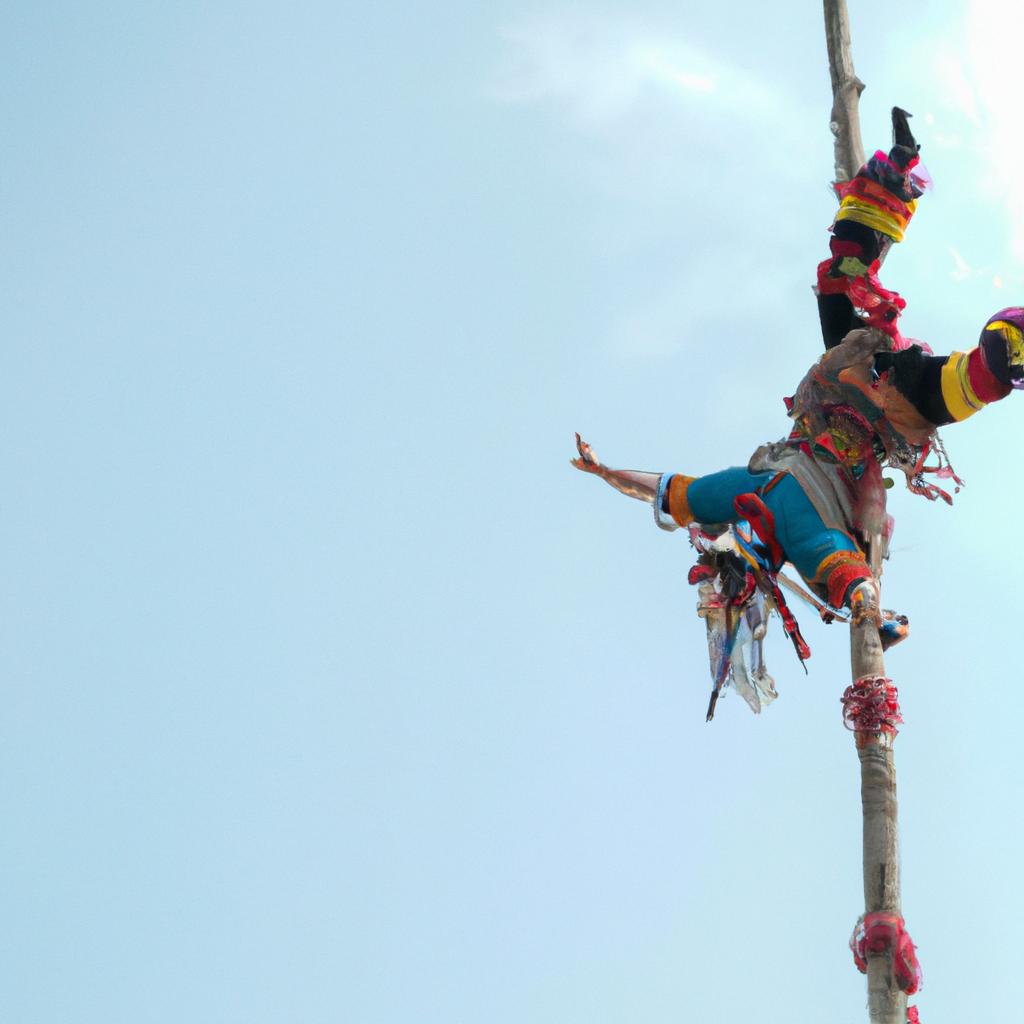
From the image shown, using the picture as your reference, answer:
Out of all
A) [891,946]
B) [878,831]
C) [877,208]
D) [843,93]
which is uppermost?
[843,93]

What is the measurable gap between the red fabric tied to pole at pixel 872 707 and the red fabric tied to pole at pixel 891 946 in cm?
89

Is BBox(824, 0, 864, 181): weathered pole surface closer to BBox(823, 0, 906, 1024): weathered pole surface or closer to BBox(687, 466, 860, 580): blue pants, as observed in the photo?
BBox(687, 466, 860, 580): blue pants

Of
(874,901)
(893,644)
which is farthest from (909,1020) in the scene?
(893,644)

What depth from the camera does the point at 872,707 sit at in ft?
28.7

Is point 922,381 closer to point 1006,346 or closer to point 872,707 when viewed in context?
point 1006,346

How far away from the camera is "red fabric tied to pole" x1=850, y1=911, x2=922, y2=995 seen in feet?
26.8

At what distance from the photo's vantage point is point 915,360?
31.0 ft

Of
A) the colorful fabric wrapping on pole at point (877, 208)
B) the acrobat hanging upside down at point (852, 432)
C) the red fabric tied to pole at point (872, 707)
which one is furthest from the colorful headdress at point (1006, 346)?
the red fabric tied to pole at point (872, 707)

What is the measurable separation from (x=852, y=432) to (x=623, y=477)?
4.50 feet

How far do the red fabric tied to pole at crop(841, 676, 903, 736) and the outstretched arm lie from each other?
6.06ft

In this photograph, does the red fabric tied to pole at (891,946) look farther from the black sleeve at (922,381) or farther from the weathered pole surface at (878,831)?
the black sleeve at (922,381)

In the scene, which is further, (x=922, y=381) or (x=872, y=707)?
(x=922, y=381)

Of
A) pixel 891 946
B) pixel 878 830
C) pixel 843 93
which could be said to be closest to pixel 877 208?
pixel 843 93

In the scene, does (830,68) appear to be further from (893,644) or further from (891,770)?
(891,770)
